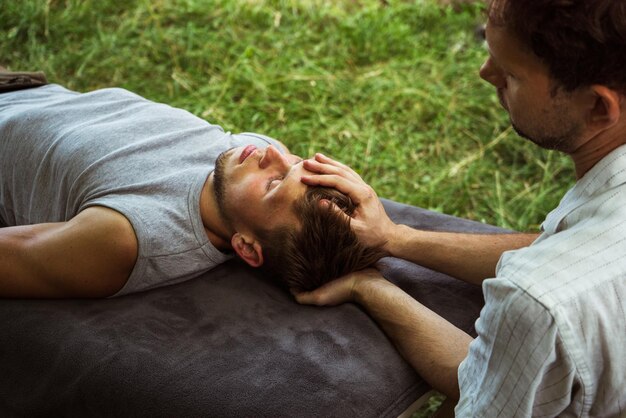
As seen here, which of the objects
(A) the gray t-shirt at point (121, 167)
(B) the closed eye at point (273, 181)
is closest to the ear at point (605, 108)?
(B) the closed eye at point (273, 181)

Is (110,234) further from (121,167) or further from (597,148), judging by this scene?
(597,148)

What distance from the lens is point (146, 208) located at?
208cm

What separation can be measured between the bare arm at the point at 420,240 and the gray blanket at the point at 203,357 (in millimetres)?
110

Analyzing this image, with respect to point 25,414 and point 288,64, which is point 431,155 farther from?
point 25,414

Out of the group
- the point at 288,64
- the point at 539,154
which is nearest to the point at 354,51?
the point at 288,64

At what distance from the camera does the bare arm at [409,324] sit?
1848 millimetres

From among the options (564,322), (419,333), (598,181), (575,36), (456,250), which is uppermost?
(575,36)

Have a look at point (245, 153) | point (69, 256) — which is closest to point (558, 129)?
point (245, 153)

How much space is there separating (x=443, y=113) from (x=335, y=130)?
2.10ft

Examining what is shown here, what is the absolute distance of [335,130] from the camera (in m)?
3.96

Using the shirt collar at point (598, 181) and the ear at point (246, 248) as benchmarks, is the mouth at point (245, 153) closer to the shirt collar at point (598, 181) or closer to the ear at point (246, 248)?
the ear at point (246, 248)

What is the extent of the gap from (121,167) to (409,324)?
38.6 inches

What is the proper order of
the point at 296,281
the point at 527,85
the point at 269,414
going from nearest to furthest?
the point at 527,85
the point at 269,414
the point at 296,281

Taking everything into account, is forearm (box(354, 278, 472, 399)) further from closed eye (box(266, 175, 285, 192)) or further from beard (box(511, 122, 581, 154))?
beard (box(511, 122, 581, 154))
